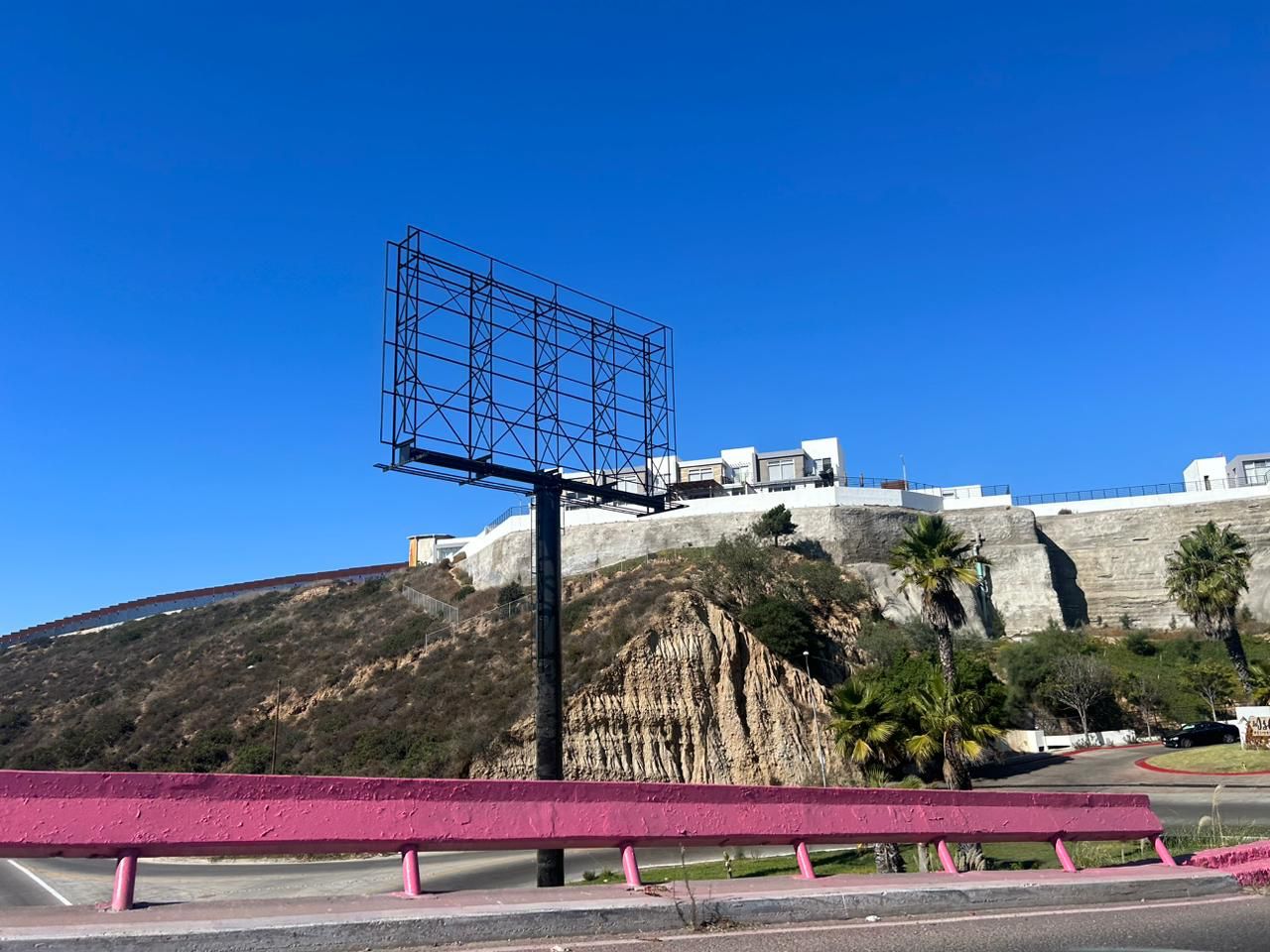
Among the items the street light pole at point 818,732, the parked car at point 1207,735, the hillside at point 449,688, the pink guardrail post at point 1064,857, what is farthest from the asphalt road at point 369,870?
the hillside at point 449,688

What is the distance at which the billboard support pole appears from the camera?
17.0 metres

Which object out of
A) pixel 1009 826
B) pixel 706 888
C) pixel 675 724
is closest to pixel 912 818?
pixel 1009 826

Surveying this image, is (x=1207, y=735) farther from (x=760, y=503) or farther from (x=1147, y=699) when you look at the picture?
(x=760, y=503)

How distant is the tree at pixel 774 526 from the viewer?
2977 inches

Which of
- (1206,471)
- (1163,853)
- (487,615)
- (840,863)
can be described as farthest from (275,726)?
(1206,471)

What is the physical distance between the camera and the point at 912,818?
9891 mm

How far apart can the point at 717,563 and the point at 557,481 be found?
4532cm

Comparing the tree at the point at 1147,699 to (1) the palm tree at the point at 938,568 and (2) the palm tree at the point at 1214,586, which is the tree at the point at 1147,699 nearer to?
(2) the palm tree at the point at 1214,586

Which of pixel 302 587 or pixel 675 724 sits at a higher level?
pixel 302 587

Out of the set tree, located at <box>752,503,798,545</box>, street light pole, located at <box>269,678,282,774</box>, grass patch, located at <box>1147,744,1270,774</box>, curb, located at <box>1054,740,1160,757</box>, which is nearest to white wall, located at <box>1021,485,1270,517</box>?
tree, located at <box>752,503,798,545</box>

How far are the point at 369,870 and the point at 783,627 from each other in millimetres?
32082

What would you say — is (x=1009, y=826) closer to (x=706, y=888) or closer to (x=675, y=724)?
(x=706, y=888)

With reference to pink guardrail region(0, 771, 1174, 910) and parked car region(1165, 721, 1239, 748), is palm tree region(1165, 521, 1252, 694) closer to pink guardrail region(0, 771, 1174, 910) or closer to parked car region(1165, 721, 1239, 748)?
parked car region(1165, 721, 1239, 748)

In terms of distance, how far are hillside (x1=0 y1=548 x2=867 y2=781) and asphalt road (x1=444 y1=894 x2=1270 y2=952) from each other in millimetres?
37613
